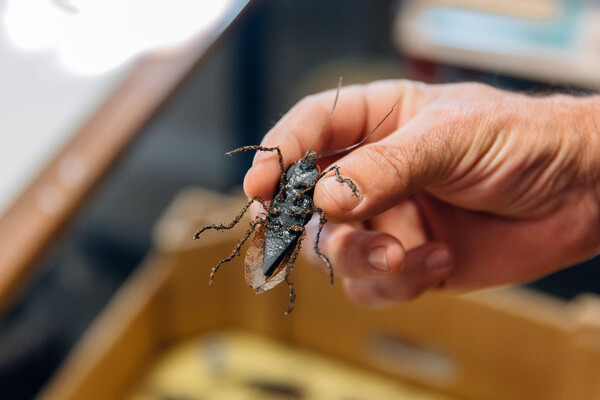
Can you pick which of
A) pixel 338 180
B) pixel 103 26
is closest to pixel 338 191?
pixel 338 180

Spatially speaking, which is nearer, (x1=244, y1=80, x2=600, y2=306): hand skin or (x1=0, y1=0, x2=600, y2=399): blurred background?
(x1=244, y1=80, x2=600, y2=306): hand skin

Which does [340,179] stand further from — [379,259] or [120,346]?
[120,346]

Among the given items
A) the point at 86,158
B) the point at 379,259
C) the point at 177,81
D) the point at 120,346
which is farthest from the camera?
the point at 120,346

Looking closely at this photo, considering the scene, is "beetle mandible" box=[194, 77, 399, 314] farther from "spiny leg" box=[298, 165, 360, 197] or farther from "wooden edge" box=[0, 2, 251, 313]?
"wooden edge" box=[0, 2, 251, 313]

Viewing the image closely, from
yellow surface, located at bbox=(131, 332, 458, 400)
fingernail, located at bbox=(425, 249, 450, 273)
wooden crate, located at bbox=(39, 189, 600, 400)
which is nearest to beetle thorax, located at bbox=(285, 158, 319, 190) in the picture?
fingernail, located at bbox=(425, 249, 450, 273)

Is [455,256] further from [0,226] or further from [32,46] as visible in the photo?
[32,46]

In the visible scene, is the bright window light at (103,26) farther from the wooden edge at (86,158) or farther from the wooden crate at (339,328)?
the wooden crate at (339,328)

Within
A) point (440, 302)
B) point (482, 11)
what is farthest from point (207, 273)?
point (482, 11)

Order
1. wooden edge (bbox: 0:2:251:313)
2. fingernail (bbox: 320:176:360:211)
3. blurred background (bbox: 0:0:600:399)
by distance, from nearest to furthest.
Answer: fingernail (bbox: 320:176:360:211) → wooden edge (bbox: 0:2:251:313) → blurred background (bbox: 0:0:600:399)
